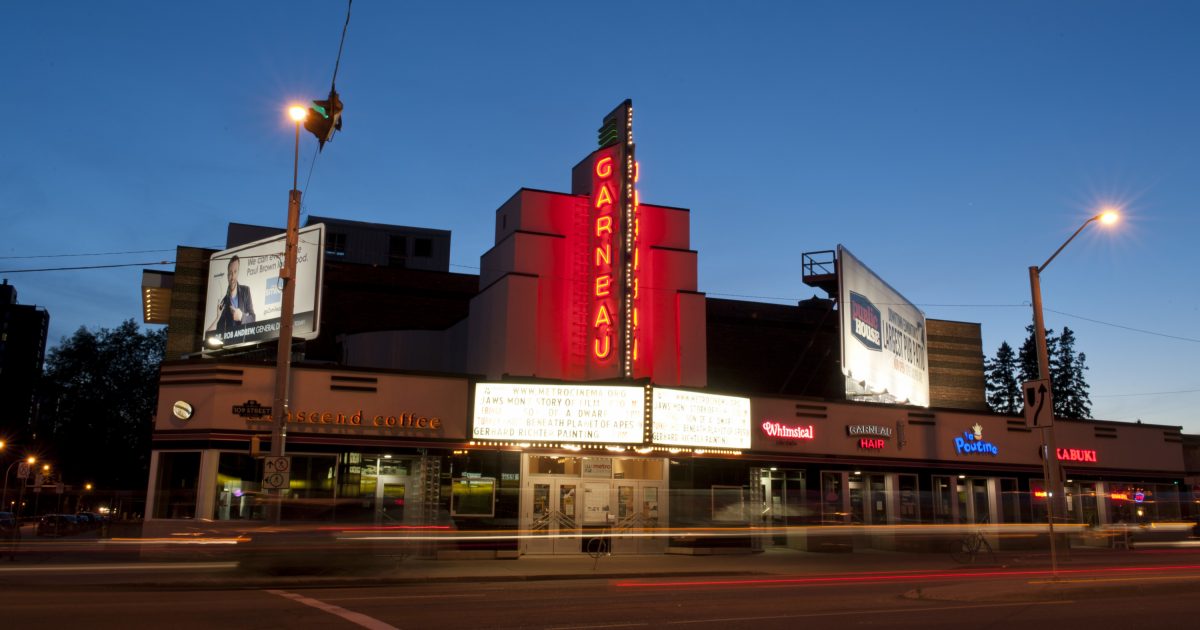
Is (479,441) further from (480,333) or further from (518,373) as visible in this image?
(480,333)

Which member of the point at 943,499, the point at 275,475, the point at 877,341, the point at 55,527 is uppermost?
the point at 877,341

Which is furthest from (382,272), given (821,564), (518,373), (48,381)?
(48,381)

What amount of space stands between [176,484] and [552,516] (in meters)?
10.4

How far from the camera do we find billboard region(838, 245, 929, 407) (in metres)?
36.0

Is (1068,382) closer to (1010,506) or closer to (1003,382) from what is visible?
(1003,382)

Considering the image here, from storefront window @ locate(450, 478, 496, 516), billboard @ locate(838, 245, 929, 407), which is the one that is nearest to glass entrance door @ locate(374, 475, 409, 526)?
storefront window @ locate(450, 478, 496, 516)

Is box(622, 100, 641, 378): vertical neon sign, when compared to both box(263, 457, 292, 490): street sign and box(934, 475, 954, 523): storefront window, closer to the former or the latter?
box(263, 457, 292, 490): street sign

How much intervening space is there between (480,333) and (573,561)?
8497 millimetres

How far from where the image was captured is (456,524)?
89.4 ft

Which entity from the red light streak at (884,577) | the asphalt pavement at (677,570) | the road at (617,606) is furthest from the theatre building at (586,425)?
the red light streak at (884,577)

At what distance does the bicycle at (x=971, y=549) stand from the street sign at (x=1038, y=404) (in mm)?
10345

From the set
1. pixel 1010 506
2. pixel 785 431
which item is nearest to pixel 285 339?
pixel 785 431

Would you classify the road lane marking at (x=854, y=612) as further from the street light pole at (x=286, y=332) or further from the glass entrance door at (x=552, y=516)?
the glass entrance door at (x=552, y=516)

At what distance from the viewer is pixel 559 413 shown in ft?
88.3
